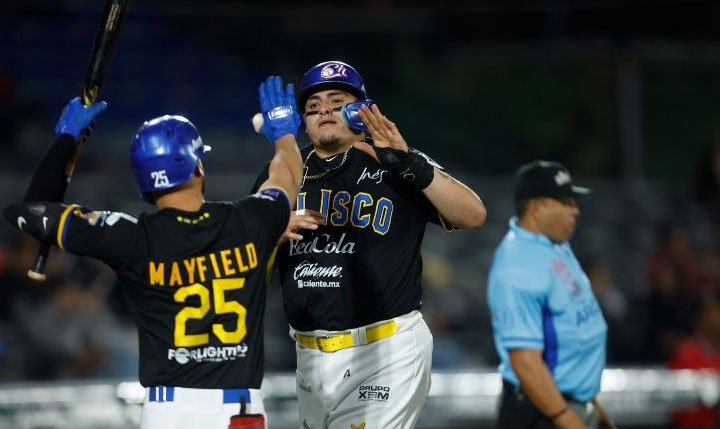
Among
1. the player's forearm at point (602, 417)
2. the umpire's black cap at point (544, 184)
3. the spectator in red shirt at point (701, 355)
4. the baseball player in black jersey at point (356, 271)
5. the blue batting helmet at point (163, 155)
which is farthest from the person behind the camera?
the spectator in red shirt at point (701, 355)

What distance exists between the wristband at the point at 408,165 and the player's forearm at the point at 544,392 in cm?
128

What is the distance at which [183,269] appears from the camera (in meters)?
4.30

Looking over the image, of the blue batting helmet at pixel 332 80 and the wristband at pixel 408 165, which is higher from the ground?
the blue batting helmet at pixel 332 80

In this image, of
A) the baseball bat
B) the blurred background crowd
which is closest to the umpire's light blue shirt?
the baseball bat

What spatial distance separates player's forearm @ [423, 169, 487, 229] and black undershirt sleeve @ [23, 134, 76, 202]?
162cm

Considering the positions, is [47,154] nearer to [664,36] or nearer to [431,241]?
[431,241]

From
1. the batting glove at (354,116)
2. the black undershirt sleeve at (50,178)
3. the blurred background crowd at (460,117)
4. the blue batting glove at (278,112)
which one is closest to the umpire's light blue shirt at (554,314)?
the batting glove at (354,116)

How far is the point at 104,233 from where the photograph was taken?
4.27 meters

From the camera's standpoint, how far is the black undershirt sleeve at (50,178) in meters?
4.46

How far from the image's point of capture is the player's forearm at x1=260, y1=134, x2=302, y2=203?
4.65 meters

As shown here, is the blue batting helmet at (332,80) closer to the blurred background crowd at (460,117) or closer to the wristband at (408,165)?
the wristband at (408,165)

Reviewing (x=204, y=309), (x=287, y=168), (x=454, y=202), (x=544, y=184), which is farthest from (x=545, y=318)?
(x=204, y=309)

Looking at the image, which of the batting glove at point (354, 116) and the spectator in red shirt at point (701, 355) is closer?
the batting glove at point (354, 116)

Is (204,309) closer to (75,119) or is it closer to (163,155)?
(163,155)
